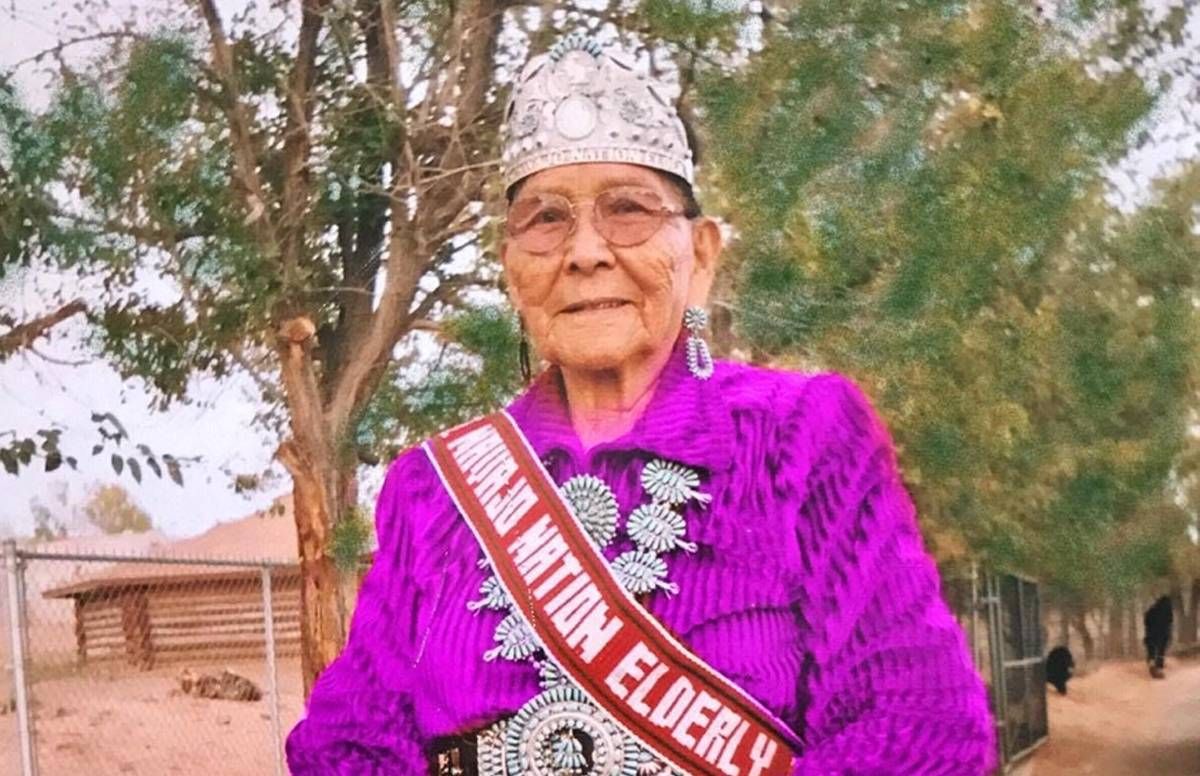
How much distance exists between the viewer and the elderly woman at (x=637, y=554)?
1101mm

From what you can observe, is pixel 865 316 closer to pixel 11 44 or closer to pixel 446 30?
pixel 446 30

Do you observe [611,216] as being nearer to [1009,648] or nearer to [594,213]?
[594,213]

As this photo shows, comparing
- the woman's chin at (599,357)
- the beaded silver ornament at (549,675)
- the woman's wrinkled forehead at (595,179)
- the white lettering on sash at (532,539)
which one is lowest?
the beaded silver ornament at (549,675)

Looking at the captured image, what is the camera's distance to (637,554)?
3.74 ft

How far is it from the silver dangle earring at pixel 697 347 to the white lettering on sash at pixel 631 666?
9.5 inches

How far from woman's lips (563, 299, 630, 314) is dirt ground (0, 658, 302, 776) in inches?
28.9

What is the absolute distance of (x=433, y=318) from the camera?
163cm

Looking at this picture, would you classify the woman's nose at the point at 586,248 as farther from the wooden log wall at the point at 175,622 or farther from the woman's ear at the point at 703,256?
the wooden log wall at the point at 175,622

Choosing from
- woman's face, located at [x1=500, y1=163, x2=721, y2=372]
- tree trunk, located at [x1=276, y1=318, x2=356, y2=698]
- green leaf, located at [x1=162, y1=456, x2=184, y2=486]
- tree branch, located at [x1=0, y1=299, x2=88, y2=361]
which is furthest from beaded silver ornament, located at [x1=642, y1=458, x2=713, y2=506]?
tree branch, located at [x1=0, y1=299, x2=88, y2=361]

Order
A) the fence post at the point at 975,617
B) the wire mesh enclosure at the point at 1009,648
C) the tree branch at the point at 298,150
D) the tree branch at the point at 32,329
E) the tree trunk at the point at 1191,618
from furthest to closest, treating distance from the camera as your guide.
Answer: the tree branch at the point at 32,329 → the tree branch at the point at 298,150 → the tree trunk at the point at 1191,618 → the wire mesh enclosure at the point at 1009,648 → the fence post at the point at 975,617

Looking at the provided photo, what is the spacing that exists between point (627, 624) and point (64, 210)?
1.06m

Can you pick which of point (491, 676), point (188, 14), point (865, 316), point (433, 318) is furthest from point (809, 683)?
point (188, 14)

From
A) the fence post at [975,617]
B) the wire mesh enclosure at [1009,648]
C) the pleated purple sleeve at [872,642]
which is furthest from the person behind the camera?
the wire mesh enclosure at [1009,648]

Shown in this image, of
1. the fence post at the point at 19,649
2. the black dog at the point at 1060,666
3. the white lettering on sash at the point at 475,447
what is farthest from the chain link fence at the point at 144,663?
the black dog at the point at 1060,666
